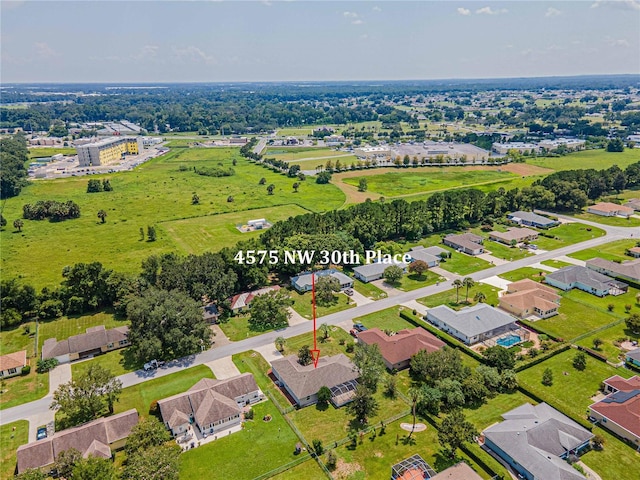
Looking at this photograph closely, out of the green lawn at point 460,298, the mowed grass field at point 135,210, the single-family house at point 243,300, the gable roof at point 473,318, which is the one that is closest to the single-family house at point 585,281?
the green lawn at point 460,298

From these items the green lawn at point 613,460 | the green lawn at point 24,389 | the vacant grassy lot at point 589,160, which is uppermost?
the vacant grassy lot at point 589,160

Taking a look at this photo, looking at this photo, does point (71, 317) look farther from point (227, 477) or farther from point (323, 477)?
point (323, 477)

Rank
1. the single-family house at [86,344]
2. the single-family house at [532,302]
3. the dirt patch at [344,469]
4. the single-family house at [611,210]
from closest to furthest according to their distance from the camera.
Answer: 1. the dirt patch at [344,469]
2. the single-family house at [86,344]
3. the single-family house at [532,302]
4. the single-family house at [611,210]

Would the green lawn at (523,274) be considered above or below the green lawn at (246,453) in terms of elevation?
above

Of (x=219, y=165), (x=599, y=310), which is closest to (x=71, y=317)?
(x=599, y=310)

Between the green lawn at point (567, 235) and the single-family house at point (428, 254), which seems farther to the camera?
the green lawn at point (567, 235)

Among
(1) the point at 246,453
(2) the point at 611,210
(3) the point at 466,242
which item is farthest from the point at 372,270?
(2) the point at 611,210

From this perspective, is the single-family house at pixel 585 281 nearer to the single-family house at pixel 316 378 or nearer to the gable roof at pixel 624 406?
the gable roof at pixel 624 406
